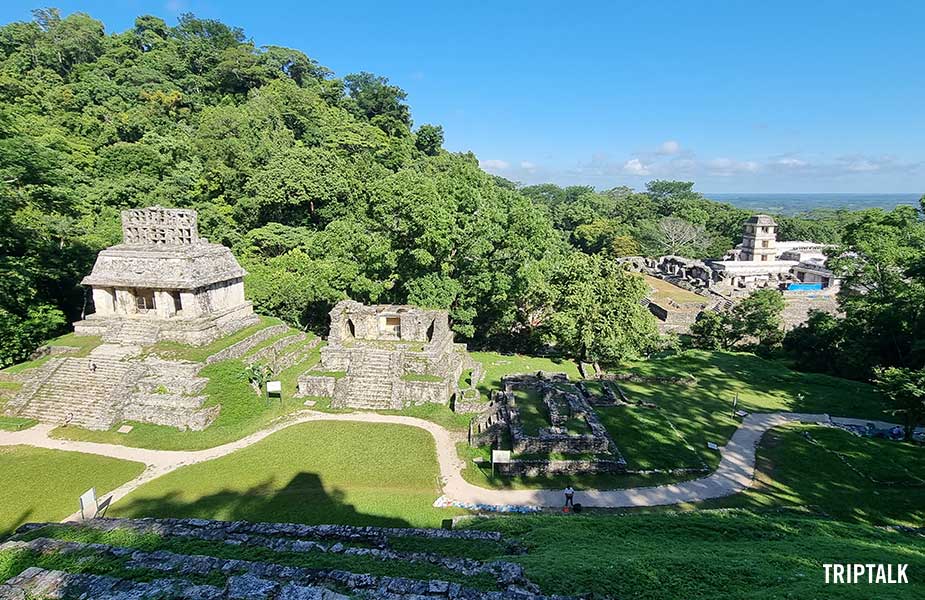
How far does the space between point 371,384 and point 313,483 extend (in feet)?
21.4

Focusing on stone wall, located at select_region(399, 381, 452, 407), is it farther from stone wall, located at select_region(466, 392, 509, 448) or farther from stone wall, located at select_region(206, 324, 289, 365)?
stone wall, located at select_region(206, 324, 289, 365)

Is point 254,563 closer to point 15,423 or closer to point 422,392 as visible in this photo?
point 422,392

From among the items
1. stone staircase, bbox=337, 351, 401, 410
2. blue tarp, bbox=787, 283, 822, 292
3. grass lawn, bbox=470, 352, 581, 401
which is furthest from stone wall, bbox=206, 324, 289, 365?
blue tarp, bbox=787, 283, 822, 292

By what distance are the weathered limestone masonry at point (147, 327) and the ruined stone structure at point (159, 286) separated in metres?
0.05

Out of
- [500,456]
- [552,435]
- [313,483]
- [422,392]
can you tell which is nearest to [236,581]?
[313,483]

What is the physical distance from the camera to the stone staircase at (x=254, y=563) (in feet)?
19.6

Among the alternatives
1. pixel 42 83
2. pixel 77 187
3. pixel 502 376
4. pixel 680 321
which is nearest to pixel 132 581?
pixel 502 376

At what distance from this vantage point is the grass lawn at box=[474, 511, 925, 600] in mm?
6398

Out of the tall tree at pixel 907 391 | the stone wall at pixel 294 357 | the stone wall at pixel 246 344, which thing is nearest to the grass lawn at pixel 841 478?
the tall tree at pixel 907 391

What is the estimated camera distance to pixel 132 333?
2109cm

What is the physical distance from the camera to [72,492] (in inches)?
542

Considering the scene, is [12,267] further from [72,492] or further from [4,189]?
[72,492]

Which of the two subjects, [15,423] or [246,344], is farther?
[246,344]

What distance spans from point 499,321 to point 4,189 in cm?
2517
